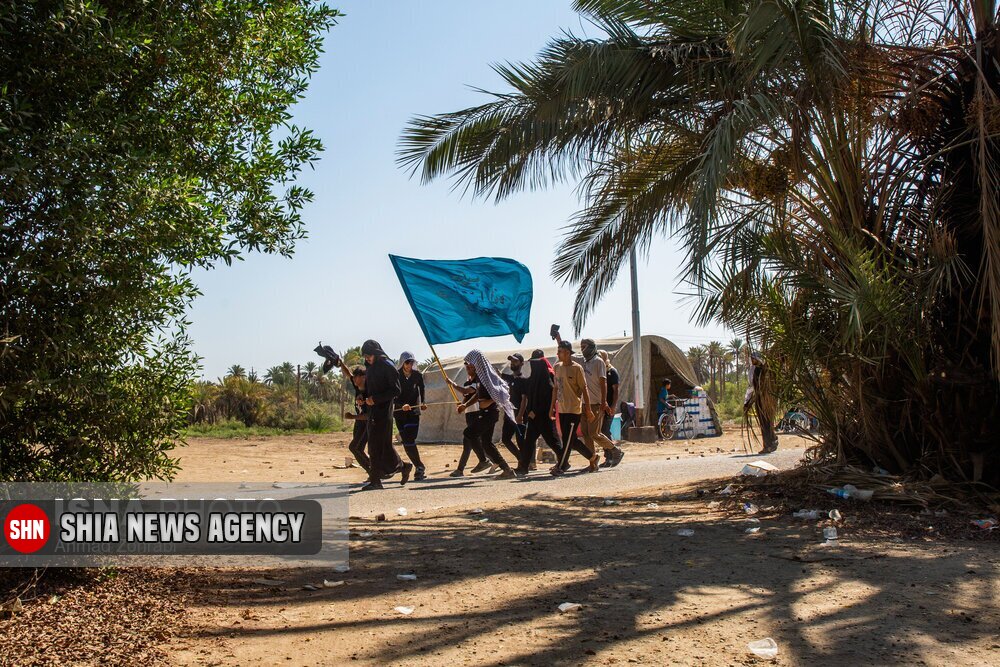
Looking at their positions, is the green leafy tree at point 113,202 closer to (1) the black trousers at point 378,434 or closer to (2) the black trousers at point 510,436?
(1) the black trousers at point 378,434

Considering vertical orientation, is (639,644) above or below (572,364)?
below

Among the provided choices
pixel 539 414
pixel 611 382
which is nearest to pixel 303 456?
pixel 611 382

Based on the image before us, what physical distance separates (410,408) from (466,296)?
6.49 ft

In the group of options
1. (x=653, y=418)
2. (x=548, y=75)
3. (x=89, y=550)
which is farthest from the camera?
(x=653, y=418)

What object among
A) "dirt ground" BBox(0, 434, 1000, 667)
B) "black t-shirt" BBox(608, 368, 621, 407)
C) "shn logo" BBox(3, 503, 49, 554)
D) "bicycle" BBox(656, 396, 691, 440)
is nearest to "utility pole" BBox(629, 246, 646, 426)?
"bicycle" BBox(656, 396, 691, 440)

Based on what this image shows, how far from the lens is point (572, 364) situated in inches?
475

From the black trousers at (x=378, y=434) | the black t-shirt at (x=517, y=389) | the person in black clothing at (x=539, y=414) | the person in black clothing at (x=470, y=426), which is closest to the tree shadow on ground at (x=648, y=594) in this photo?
the black trousers at (x=378, y=434)

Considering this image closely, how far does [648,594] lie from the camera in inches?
193

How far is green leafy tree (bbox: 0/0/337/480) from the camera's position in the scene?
4219mm

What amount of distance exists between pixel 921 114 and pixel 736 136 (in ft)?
6.98

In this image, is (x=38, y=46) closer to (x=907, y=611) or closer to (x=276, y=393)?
(x=907, y=611)

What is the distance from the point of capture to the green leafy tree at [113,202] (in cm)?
422

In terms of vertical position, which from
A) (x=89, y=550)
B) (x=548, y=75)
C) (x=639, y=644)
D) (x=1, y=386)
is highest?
(x=548, y=75)

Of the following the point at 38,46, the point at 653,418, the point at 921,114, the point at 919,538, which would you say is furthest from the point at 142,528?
Answer: the point at 653,418
